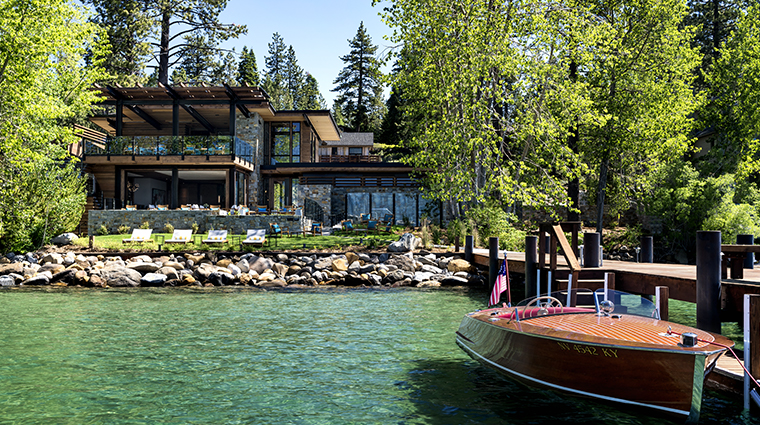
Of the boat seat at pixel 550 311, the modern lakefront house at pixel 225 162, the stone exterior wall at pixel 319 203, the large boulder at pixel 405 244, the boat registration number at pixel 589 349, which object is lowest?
the boat registration number at pixel 589 349

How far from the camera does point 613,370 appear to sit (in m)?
5.69

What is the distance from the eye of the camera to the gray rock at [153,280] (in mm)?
17688

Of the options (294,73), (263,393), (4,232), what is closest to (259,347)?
(263,393)

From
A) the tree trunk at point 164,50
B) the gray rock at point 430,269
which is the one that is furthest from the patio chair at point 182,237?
the tree trunk at point 164,50

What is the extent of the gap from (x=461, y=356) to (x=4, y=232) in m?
18.1

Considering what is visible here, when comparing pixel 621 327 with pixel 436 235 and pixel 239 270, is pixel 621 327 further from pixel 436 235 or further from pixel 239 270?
pixel 436 235

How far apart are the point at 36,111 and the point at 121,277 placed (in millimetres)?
6463

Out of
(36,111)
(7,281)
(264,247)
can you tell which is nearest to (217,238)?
(264,247)

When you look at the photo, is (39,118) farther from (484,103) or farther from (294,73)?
(294,73)

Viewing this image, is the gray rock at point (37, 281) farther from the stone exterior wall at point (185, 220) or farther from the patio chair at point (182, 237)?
the stone exterior wall at point (185, 220)

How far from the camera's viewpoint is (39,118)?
20.2m

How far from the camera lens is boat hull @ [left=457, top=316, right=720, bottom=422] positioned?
5320 mm

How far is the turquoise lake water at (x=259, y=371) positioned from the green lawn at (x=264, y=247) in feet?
24.0

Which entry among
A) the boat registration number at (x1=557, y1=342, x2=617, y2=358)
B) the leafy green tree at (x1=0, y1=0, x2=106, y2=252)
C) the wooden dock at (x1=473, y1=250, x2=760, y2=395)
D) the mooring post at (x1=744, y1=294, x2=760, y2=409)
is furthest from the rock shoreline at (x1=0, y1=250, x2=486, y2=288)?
the mooring post at (x1=744, y1=294, x2=760, y2=409)
